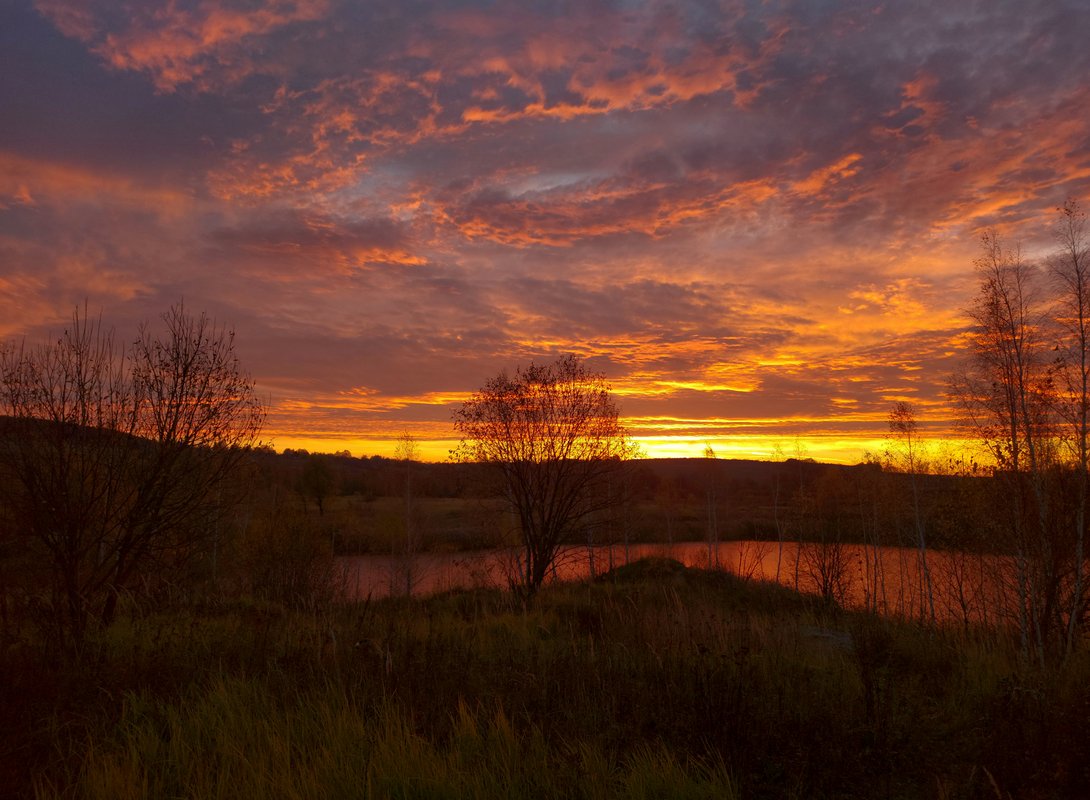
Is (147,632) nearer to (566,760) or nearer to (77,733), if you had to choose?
(77,733)

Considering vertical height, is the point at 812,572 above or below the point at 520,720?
below

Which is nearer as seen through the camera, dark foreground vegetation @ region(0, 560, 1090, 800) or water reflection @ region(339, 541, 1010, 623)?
dark foreground vegetation @ region(0, 560, 1090, 800)

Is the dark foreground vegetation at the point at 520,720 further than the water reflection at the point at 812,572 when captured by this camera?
No

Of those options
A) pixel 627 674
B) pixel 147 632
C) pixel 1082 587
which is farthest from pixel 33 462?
pixel 1082 587

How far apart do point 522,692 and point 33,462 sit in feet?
22.7

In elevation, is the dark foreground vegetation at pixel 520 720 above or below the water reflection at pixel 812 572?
above

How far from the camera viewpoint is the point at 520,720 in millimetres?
5395

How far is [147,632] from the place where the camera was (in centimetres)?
809

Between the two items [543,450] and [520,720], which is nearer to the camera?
[520,720]

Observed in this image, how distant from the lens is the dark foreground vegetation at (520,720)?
13.4ft

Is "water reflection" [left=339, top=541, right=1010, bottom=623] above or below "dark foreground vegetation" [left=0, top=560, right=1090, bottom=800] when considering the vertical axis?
below

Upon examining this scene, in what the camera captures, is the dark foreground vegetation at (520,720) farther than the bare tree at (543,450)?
No

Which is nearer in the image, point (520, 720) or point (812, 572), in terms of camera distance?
point (520, 720)

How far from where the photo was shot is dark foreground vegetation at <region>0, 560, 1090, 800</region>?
13.4 ft
